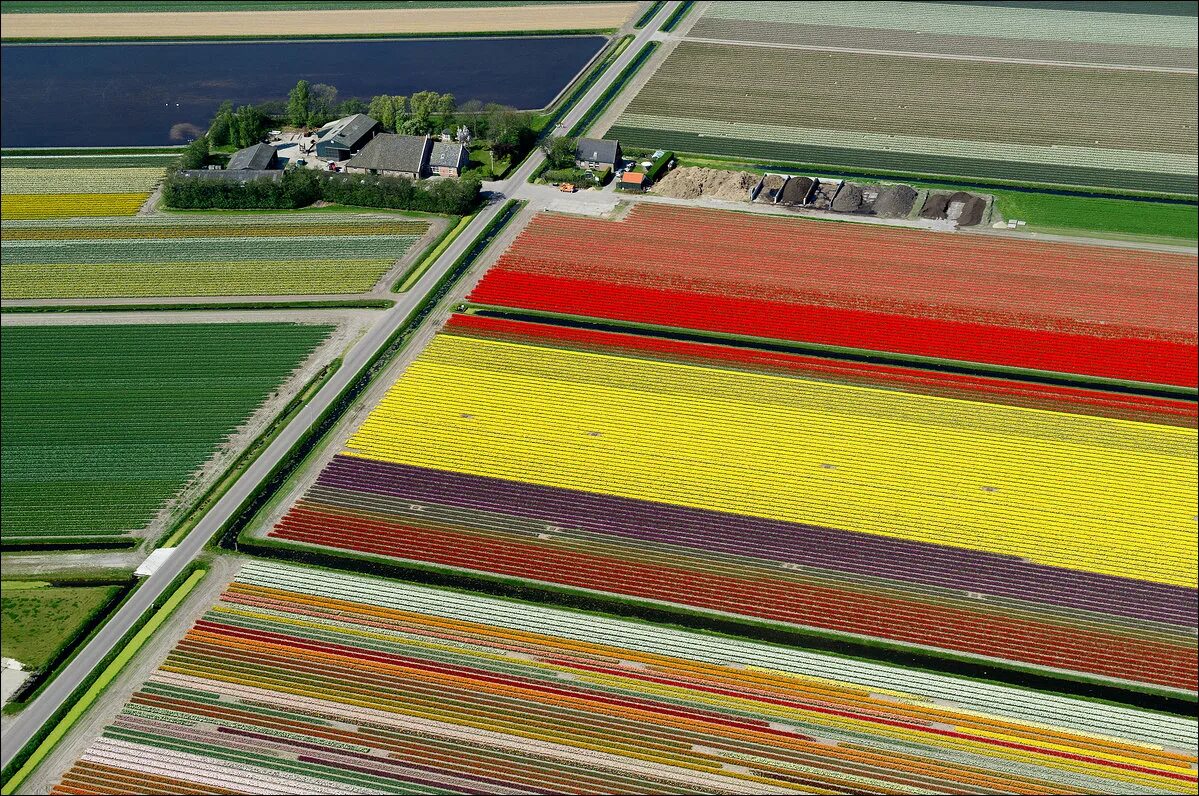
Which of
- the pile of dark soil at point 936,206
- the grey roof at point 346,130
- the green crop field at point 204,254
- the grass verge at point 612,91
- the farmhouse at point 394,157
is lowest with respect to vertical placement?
the green crop field at point 204,254

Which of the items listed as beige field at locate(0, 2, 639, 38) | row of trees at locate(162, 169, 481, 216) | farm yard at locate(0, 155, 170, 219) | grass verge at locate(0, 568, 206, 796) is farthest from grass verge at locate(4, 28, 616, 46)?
grass verge at locate(0, 568, 206, 796)

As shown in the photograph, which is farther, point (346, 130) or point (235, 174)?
point (346, 130)

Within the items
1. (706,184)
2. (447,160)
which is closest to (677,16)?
(706,184)

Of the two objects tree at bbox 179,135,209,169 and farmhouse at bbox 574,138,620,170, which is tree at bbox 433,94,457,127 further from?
tree at bbox 179,135,209,169

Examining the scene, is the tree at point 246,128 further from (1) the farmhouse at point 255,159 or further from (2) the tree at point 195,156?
(1) the farmhouse at point 255,159

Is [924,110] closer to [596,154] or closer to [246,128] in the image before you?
[596,154]

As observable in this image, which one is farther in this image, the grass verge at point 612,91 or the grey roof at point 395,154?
the grass verge at point 612,91

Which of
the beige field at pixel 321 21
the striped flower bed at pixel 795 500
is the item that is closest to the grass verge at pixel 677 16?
the beige field at pixel 321 21
